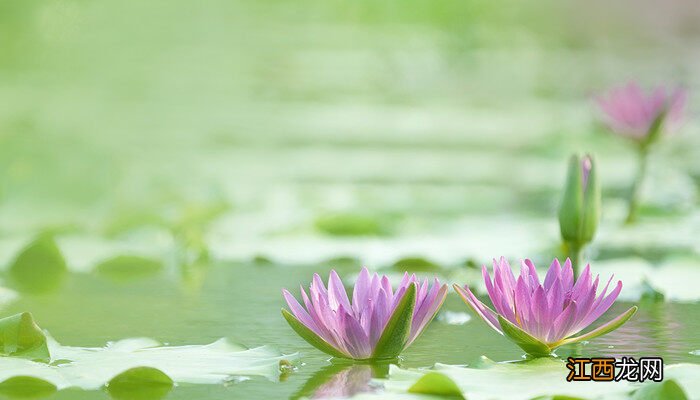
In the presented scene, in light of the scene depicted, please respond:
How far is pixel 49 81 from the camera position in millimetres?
6422

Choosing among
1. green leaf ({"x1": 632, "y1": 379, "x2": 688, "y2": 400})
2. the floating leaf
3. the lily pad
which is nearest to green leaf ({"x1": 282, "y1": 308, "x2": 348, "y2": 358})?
the lily pad

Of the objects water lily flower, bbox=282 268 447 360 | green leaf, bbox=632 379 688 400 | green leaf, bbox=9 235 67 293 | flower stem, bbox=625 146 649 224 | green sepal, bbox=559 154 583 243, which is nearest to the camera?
green leaf, bbox=632 379 688 400

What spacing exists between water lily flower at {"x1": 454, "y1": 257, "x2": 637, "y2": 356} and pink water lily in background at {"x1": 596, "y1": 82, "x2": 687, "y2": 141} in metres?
1.39

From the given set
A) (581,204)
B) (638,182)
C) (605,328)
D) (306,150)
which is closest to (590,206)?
(581,204)

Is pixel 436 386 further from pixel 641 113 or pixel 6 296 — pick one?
pixel 641 113

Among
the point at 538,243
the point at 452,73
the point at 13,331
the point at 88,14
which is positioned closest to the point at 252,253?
the point at 538,243

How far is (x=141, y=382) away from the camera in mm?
1426

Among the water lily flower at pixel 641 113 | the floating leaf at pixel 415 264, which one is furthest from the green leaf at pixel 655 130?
the floating leaf at pixel 415 264

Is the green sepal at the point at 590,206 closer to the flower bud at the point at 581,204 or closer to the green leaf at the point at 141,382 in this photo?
the flower bud at the point at 581,204

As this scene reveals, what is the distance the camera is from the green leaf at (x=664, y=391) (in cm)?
124

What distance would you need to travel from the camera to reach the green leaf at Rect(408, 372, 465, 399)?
1.29 metres

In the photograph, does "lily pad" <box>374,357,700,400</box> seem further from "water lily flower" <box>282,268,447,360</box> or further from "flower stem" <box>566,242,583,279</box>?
"flower stem" <box>566,242,583,279</box>

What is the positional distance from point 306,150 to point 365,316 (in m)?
3.88

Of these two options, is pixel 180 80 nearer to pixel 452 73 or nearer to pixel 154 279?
pixel 452 73
